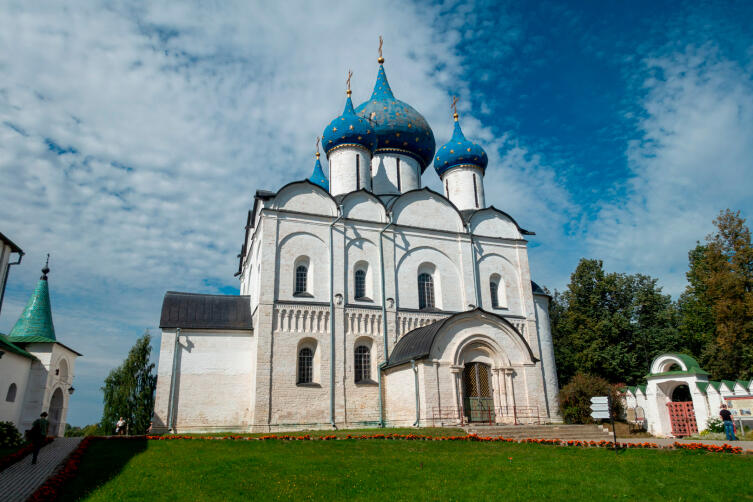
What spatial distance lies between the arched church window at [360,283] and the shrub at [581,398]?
898 cm

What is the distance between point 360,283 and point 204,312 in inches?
223

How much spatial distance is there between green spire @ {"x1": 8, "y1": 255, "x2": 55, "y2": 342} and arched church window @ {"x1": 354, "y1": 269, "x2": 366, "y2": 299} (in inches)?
414

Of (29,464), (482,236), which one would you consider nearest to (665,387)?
(482,236)

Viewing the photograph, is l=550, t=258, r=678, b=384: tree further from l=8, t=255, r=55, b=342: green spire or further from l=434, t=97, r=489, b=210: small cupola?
l=8, t=255, r=55, b=342: green spire

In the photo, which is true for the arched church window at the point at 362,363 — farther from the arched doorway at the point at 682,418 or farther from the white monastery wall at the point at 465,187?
the arched doorway at the point at 682,418

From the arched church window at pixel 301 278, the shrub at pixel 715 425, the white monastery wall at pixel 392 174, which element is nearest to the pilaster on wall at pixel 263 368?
the arched church window at pixel 301 278

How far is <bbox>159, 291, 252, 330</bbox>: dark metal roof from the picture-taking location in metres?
18.4

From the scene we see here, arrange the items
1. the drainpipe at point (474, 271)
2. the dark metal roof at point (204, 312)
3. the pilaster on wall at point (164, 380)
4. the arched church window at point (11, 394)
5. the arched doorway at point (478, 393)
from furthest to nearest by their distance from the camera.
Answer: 1. the drainpipe at point (474, 271)
2. the dark metal roof at point (204, 312)
3. the arched doorway at point (478, 393)
4. the pilaster on wall at point (164, 380)
5. the arched church window at point (11, 394)

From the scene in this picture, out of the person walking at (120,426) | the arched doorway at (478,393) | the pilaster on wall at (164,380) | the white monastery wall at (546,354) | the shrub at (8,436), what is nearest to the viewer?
the shrub at (8,436)

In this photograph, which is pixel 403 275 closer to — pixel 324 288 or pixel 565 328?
pixel 324 288

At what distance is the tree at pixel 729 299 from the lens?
73.8ft

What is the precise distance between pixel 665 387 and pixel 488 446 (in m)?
11.5

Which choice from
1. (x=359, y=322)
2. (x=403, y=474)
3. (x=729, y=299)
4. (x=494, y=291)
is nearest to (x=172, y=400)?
(x=359, y=322)

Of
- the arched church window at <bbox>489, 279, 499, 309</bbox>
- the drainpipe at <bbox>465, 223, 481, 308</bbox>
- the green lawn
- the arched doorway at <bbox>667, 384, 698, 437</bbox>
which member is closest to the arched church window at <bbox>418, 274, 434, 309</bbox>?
the drainpipe at <bbox>465, 223, 481, 308</bbox>
